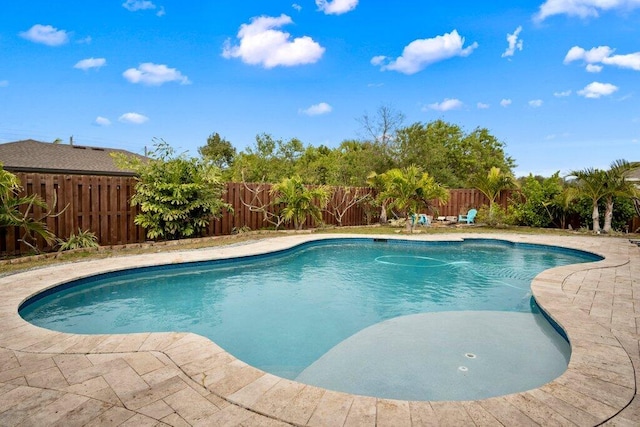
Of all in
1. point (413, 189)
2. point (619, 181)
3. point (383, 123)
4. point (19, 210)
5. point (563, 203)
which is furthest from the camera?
point (383, 123)

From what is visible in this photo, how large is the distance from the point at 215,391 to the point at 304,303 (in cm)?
311

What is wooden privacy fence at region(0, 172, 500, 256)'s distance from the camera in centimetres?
738

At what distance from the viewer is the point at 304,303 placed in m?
5.43

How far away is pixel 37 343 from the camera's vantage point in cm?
312

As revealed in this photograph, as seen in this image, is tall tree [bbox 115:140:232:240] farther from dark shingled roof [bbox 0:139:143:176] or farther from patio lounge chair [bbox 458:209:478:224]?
patio lounge chair [bbox 458:209:478:224]

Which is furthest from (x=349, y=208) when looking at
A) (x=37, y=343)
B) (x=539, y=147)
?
(x=37, y=343)

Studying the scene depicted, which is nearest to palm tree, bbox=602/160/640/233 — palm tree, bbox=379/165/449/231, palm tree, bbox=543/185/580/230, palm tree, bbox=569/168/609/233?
palm tree, bbox=569/168/609/233

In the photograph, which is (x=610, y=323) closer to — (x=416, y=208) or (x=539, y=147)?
(x=416, y=208)

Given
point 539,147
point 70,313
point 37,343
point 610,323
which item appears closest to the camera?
point 37,343

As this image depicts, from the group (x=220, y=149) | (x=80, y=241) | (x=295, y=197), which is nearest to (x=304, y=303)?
(x=80, y=241)

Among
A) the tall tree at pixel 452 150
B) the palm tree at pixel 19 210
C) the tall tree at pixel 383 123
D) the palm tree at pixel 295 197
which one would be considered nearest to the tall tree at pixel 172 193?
the palm tree at pixel 19 210

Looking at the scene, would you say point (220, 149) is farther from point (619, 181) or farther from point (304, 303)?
point (304, 303)

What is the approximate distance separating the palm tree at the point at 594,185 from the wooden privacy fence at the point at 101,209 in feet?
33.8

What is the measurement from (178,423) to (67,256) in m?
6.65
